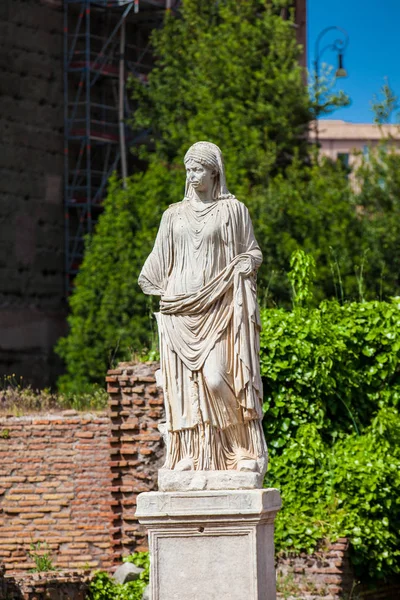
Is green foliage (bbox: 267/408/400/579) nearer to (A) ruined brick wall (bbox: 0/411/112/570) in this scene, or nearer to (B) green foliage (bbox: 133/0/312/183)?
(A) ruined brick wall (bbox: 0/411/112/570)

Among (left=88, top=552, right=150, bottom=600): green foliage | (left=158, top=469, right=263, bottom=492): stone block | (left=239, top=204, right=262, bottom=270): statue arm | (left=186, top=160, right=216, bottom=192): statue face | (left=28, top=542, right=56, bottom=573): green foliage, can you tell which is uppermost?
(left=186, top=160, right=216, bottom=192): statue face

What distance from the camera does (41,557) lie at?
16.0 meters

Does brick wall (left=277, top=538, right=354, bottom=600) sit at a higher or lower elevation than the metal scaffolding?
lower

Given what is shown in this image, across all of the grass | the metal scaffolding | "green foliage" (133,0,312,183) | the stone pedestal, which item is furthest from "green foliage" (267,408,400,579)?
the metal scaffolding

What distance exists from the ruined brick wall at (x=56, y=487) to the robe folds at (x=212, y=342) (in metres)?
7.16

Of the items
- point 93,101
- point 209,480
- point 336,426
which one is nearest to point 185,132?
point 93,101

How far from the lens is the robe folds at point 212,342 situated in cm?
898

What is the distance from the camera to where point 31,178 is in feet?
90.5

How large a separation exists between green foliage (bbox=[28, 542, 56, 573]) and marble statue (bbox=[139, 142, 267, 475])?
23.0 feet

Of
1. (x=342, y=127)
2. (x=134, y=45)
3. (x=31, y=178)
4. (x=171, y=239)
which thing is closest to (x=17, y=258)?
(x=31, y=178)

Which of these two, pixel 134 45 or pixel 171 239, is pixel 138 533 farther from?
pixel 134 45

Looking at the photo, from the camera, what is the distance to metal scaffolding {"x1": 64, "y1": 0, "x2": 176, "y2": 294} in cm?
2833

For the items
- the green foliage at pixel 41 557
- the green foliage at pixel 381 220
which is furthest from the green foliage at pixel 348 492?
the green foliage at pixel 381 220

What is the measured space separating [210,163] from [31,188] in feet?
61.3
